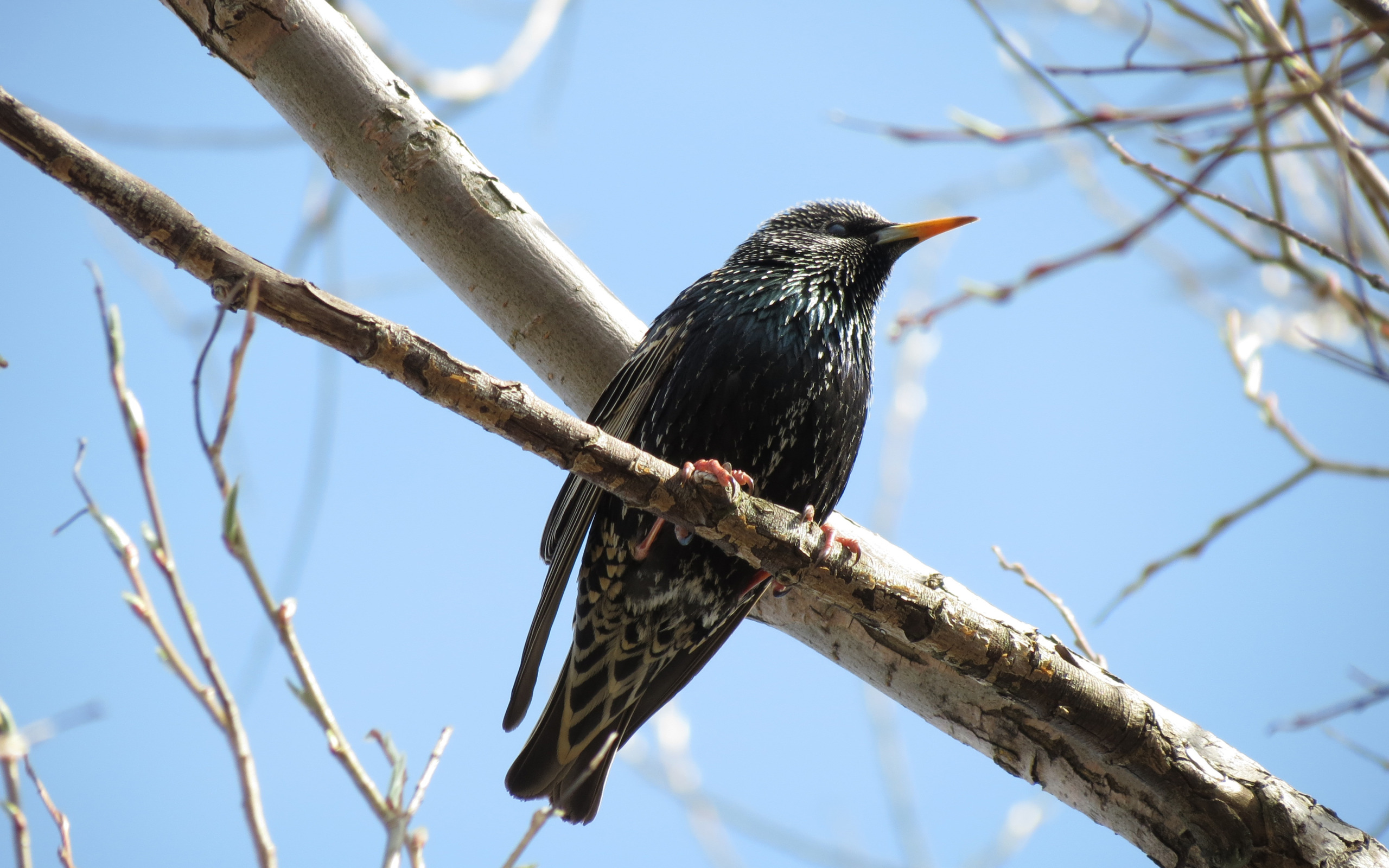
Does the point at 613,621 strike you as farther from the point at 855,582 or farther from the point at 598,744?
the point at 855,582

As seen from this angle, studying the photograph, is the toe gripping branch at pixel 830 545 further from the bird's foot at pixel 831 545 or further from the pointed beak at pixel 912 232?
the pointed beak at pixel 912 232

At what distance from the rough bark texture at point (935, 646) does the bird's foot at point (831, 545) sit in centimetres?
3

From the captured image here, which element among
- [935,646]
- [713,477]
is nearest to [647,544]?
[713,477]

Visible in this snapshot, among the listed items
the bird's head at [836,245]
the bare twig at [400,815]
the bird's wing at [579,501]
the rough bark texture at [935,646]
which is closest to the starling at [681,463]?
the bird's wing at [579,501]

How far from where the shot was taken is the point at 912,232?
12.8 feet

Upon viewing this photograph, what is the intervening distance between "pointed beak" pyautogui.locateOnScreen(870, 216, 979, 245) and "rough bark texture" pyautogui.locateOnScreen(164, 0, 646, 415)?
3.92 ft

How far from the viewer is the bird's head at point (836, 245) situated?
11.9 ft

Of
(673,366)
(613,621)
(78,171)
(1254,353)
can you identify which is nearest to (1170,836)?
(1254,353)

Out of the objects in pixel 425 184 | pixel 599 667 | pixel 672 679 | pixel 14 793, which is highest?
pixel 425 184

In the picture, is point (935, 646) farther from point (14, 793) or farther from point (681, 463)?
point (14, 793)

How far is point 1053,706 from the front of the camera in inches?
102

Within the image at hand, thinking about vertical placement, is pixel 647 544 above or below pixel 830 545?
above

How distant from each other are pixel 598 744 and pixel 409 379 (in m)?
1.75

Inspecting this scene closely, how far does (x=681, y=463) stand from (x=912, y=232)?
1525 mm
